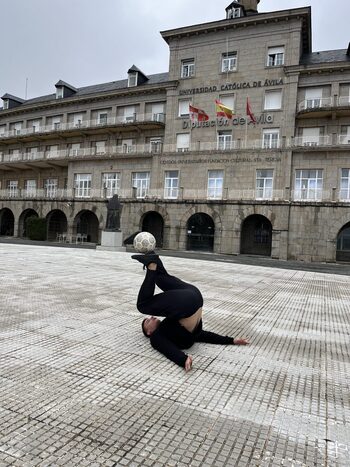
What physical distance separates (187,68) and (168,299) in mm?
31028

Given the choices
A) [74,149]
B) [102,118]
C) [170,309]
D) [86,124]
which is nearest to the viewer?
[170,309]

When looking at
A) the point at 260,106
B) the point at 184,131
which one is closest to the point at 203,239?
the point at 184,131

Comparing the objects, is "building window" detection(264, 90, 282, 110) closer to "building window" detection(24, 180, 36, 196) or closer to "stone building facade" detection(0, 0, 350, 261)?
"stone building facade" detection(0, 0, 350, 261)

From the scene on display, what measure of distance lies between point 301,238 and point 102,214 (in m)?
17.2

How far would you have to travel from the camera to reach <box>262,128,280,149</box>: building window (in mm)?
26844

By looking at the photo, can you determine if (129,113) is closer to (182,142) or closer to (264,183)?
(182,142)

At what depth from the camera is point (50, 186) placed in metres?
38.2

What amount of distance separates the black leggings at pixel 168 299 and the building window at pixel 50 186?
35.4m

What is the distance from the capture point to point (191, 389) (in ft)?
10.1

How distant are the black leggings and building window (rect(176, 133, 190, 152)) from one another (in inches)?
1049

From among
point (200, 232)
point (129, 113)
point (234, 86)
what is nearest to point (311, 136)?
point (234, 86)

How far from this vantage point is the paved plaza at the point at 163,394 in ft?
7.30

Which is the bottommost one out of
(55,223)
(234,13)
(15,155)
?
(55,223)

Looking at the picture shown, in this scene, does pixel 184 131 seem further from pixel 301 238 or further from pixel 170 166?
pixel 301 238
